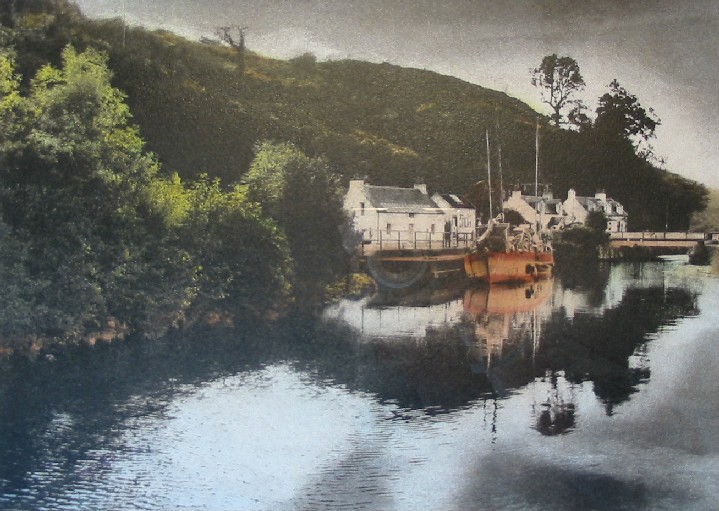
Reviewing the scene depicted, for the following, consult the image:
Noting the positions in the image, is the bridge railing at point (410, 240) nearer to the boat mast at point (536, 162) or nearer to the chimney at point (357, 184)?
the chimney at point (357, 184)

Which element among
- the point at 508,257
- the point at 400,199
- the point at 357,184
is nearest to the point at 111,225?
the point at 357,184

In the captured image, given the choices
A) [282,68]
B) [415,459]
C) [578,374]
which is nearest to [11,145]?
[282,68]

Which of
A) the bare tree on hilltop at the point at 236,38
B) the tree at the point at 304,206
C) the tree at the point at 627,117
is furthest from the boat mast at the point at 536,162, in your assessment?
the bare tree on hilltop at the point at 236,38

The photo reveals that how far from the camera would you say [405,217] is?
14.9ft

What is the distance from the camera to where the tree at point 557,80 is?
14.9ft

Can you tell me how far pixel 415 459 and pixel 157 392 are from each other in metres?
1.33

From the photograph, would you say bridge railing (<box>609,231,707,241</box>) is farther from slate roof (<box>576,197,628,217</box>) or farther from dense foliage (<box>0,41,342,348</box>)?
dense foliage (<box>0,41,342,348</box>)

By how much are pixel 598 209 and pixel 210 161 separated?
2051 mm

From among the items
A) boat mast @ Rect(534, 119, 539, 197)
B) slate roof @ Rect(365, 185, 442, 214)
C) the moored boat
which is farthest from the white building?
boat mast @ Rect(534, 119, 539, 197)

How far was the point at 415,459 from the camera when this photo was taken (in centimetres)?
414

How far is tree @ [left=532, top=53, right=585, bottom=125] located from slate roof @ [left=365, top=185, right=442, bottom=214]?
→ 816 mm

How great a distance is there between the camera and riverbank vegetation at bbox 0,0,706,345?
4512mm

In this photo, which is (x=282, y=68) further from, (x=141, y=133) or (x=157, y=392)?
(x=157, y=392)

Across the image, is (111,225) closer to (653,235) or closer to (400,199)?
(400,199)
